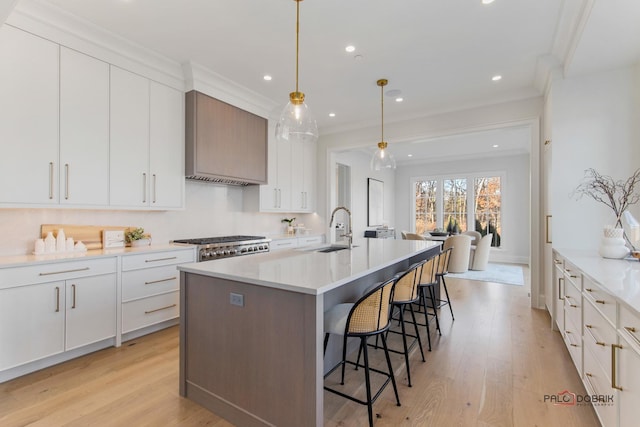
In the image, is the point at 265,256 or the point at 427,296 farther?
the point at 427,296

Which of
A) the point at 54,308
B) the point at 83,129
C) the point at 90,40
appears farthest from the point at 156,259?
the point at 90,40

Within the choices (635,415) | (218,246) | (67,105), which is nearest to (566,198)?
(635,415)

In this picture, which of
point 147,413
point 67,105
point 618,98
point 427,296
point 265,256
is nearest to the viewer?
point 147,413

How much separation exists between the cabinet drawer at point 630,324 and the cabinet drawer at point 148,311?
3477mm

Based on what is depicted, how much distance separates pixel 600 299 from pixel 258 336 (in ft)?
6.19

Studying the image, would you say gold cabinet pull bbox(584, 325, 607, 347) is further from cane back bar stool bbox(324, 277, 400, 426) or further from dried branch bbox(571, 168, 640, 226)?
dried branch bbox(571, 168, 640, 226)

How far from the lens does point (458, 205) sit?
8.50m

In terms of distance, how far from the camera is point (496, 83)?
3.85 metres

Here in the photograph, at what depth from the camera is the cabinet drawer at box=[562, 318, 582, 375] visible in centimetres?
212

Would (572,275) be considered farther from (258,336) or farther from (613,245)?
(258,336)

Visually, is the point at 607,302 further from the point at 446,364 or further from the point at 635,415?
the point at 446,364

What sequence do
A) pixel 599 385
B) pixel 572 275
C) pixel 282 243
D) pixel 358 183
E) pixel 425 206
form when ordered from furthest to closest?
pixel 425 206 → pixel 358 183 → pixel 282 243 → pixel 572 275 → pixel 599 385

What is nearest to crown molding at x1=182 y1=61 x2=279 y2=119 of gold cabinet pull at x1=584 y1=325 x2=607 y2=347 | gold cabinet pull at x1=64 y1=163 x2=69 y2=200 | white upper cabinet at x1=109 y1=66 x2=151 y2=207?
white upper cabinet at x1=109 y1=66 x2=151 y2=207

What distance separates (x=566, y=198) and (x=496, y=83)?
64.7 inches
